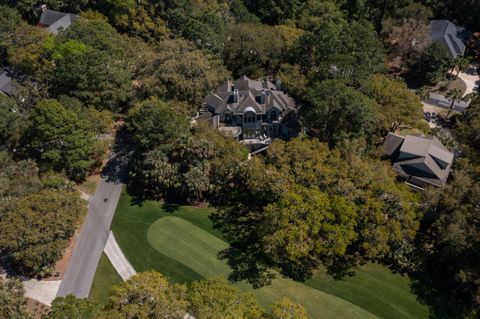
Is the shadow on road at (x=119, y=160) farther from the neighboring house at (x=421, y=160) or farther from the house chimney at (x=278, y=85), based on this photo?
the neighboring house at (x=421, y=160)

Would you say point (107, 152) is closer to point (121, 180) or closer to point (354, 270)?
point (121, 180)

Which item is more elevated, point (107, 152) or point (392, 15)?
point (392, 15)

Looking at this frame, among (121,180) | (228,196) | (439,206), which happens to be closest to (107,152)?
(121,180)

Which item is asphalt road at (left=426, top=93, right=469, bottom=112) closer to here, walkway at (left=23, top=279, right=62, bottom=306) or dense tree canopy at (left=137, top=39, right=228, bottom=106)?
dense tree canopy at (left=137, top=39, right=228, bottom=106)

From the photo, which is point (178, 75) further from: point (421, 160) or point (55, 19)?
point (55, 19)

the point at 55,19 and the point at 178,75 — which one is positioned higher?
the point at 178,75

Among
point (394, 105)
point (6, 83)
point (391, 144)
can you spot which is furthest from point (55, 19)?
point (391, 144)

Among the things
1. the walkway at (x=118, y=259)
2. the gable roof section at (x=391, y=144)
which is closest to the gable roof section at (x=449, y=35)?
the gable roof section at (x=391, y=144)
